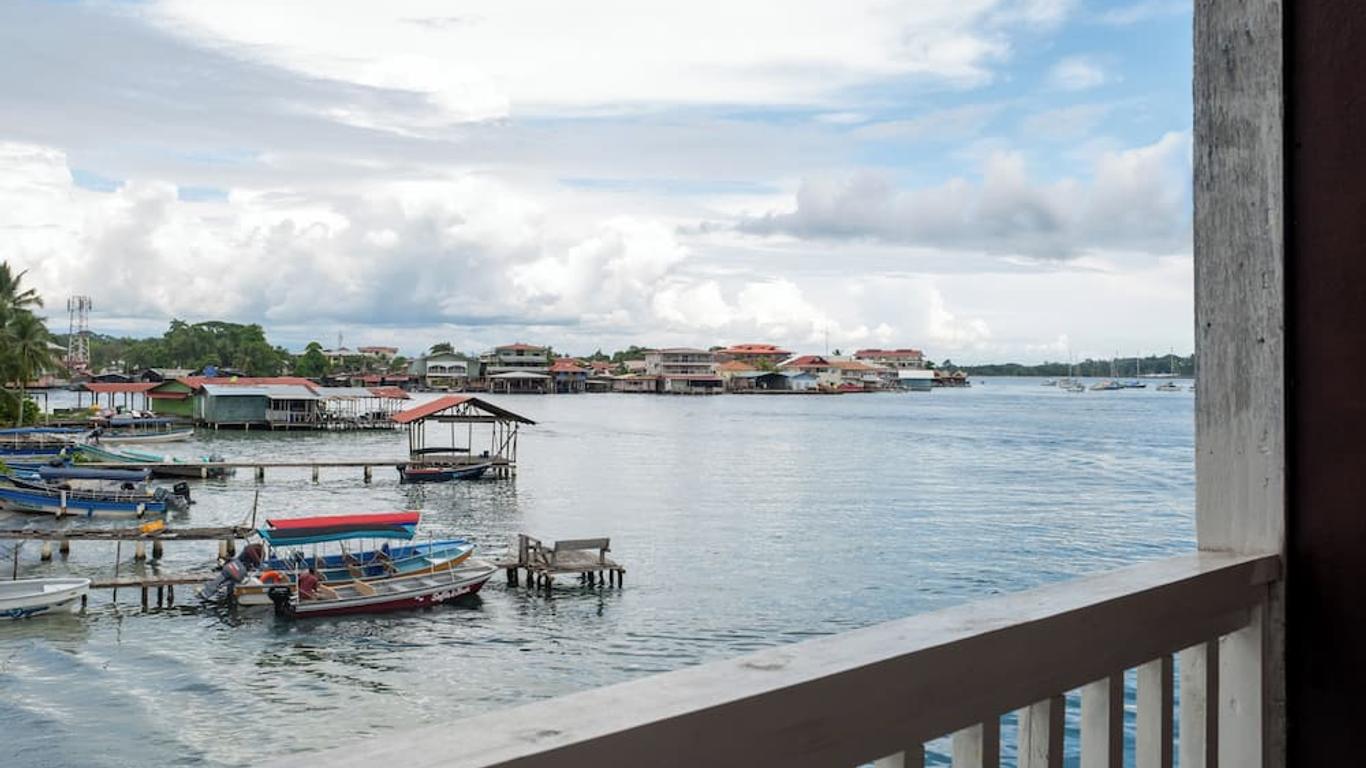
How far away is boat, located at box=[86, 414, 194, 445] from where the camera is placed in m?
40.0

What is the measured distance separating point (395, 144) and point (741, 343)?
41906 mm

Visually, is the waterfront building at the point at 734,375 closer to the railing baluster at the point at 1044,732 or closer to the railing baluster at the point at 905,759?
the railing baluster at the point at 1044,732

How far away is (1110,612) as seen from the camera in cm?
93

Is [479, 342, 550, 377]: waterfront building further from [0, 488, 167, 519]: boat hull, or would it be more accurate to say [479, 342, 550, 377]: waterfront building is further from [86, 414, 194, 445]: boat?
[0, 488, 167, 519]: boat hull

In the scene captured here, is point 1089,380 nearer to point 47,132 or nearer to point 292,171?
point 292,171

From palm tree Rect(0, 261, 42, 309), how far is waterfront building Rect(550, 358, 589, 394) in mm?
48347

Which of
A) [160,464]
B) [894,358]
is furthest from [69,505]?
[894,358]

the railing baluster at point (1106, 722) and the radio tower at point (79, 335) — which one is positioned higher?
the radio tower at point (79, 335)

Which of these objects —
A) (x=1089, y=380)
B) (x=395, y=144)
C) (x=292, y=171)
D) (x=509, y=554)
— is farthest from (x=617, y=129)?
(x=509, y=554)

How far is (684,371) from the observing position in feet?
318

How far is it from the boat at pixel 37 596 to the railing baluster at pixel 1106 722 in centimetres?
1623

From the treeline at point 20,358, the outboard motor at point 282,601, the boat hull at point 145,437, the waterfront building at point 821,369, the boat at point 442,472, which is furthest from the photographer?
the waterfront building at point 821,369

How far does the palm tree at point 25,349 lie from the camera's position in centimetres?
3578

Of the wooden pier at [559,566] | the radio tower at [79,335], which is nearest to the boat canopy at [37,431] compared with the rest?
the radio tower at [79,335]
